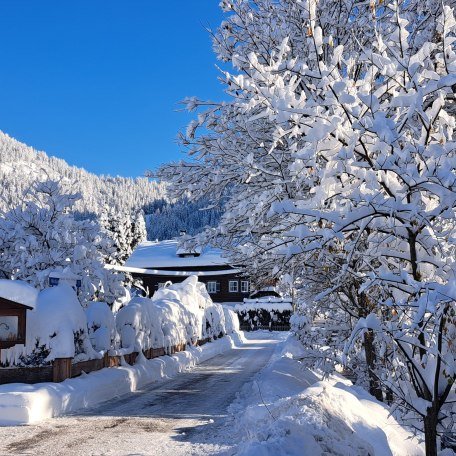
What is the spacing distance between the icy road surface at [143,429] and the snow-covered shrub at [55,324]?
1.57m

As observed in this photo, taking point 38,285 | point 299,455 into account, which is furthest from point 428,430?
point 38,285

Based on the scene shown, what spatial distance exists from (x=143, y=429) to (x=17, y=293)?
4099 mm

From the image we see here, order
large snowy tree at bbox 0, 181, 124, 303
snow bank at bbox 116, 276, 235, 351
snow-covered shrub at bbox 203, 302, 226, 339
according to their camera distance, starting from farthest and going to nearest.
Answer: snow-covered shrub at bbox 203, 302, 226, 339 → large snowy tree at bbox 0, 181, 124, 303 → snow bank at bbox 116, 276, 235, 351

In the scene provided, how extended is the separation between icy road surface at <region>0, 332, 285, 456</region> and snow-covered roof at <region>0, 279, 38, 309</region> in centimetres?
255

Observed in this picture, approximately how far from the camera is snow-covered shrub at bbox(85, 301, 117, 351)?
13.5 m

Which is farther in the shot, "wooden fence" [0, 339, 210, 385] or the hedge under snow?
the hedge under snow

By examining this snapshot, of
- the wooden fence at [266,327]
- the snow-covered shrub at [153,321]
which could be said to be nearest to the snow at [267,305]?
the wooden fence at [266,327]

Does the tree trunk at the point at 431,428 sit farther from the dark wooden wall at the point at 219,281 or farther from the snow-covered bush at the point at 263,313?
the dark wooden wall at the point at 219,281

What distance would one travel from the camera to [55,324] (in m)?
11.3

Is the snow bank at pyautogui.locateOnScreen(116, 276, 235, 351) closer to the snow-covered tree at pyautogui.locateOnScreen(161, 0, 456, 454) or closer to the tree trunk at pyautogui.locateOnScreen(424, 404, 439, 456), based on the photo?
the snow-covered tree at pyautogui.locateOnScreen(161, 0, 456, 454)

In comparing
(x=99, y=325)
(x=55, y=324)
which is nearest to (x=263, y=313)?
(x=99, y=325)

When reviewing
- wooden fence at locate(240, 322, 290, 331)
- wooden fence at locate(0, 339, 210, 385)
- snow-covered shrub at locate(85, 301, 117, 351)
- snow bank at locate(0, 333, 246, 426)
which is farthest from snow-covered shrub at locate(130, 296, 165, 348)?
wooden fence at locate(240, 322, 290, 331)

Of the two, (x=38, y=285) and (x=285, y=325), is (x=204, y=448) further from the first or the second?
(x=285, y=325)

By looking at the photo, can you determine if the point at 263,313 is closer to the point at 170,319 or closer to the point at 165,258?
the point at 165,258
